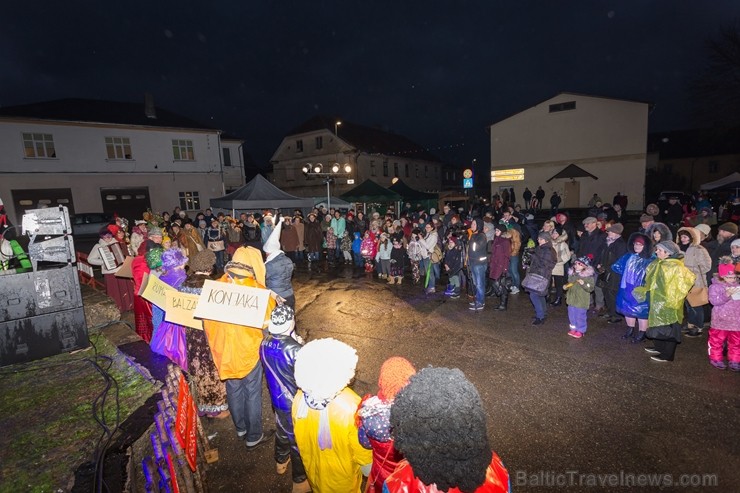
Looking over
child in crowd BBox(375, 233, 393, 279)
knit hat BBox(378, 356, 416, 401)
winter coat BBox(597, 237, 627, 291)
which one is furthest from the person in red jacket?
child in crowd BBox(375, 233, 393, 279)

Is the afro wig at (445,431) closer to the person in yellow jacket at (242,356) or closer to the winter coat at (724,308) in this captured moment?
the person in yellow jacket at (242,356)

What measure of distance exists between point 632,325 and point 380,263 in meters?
6.24

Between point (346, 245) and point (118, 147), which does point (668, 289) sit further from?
point (118, 147)

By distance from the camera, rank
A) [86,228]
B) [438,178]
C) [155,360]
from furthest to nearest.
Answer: [438,178] < [86,228] < [155,360]

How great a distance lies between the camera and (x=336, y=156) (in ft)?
117

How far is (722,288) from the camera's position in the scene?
455 centimetres

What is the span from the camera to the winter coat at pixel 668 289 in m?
4.63

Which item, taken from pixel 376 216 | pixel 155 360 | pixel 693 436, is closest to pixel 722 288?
pixel 693 436

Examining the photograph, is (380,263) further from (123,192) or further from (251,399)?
(123,192)

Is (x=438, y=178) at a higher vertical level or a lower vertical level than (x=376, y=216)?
higher

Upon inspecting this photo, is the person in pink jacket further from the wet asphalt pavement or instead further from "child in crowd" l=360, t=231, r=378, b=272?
"child in crowd" l=360, t=231, r=378, b=272

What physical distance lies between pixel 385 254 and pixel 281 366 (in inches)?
304

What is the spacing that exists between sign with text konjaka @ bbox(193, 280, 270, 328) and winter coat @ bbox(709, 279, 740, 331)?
5583 mm

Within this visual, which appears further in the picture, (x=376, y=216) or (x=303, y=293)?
(x=376, y=216)
